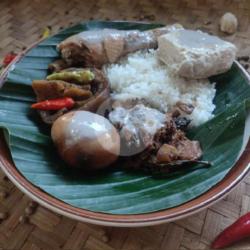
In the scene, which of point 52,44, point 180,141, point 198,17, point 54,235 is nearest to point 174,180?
point 180,141

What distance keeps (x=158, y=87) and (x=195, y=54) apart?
0.30 meters

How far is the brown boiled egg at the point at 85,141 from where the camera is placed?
173cm

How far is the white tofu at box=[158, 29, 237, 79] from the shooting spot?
81.7 inches

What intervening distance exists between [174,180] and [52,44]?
49.8 inches

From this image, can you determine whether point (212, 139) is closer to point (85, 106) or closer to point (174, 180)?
point (174, 180)

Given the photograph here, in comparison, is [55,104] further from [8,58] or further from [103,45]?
[8,58]

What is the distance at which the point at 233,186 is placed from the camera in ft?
5.39

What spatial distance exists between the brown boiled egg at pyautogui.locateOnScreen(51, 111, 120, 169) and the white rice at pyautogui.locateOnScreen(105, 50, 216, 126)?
0.41 m

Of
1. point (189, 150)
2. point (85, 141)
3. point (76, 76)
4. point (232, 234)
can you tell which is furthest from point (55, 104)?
point (232, 234)

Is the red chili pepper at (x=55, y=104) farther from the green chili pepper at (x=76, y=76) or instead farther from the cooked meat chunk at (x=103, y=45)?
the cooked meat chunk at (x=103, y=45)

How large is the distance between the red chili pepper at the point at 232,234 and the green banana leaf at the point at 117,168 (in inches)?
9.2

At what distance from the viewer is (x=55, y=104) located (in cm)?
198

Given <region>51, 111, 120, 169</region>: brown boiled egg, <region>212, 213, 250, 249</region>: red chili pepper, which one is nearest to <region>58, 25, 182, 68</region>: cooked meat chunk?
<region>51, 111, 120, 169</region>: brown boiled egg

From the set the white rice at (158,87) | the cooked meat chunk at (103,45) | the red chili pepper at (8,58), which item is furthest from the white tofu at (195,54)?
the red chili pepper at (8,58)
